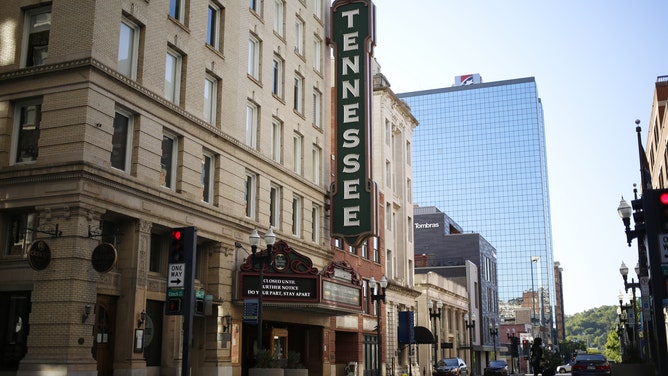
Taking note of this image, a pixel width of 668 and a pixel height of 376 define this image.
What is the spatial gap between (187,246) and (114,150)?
652 centimetres

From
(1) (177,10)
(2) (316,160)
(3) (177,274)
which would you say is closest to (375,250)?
(2) (316,160)

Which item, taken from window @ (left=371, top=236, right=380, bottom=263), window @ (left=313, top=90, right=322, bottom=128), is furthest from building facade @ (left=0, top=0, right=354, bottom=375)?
window @ (left=371, top=236, right=380, bottom=263)

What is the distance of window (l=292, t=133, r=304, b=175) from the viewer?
40.1 m

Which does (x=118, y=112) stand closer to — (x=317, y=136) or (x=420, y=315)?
(x=317, y=136)

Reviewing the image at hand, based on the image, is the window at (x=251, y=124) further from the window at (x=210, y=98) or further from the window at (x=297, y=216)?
the window at (x=297, y=216)

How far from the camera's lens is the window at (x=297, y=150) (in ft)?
132

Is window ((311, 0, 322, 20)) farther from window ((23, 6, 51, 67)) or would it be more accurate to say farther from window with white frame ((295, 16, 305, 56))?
window ((23, 6, 51, 67))

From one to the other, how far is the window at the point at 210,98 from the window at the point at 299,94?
929cm

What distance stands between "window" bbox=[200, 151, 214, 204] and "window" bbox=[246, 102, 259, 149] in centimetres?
379

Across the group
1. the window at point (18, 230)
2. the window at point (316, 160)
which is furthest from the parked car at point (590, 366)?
the window at point (18, 230)

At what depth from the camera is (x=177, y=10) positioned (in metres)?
29.9

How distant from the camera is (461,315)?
88.3m

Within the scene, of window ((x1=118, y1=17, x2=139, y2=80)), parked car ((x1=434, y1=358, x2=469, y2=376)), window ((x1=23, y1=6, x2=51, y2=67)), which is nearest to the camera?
window ((x1=23, y1=6, x2=51, y2=67))

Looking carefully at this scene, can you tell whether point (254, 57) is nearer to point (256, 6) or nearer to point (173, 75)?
point (256, 6)
